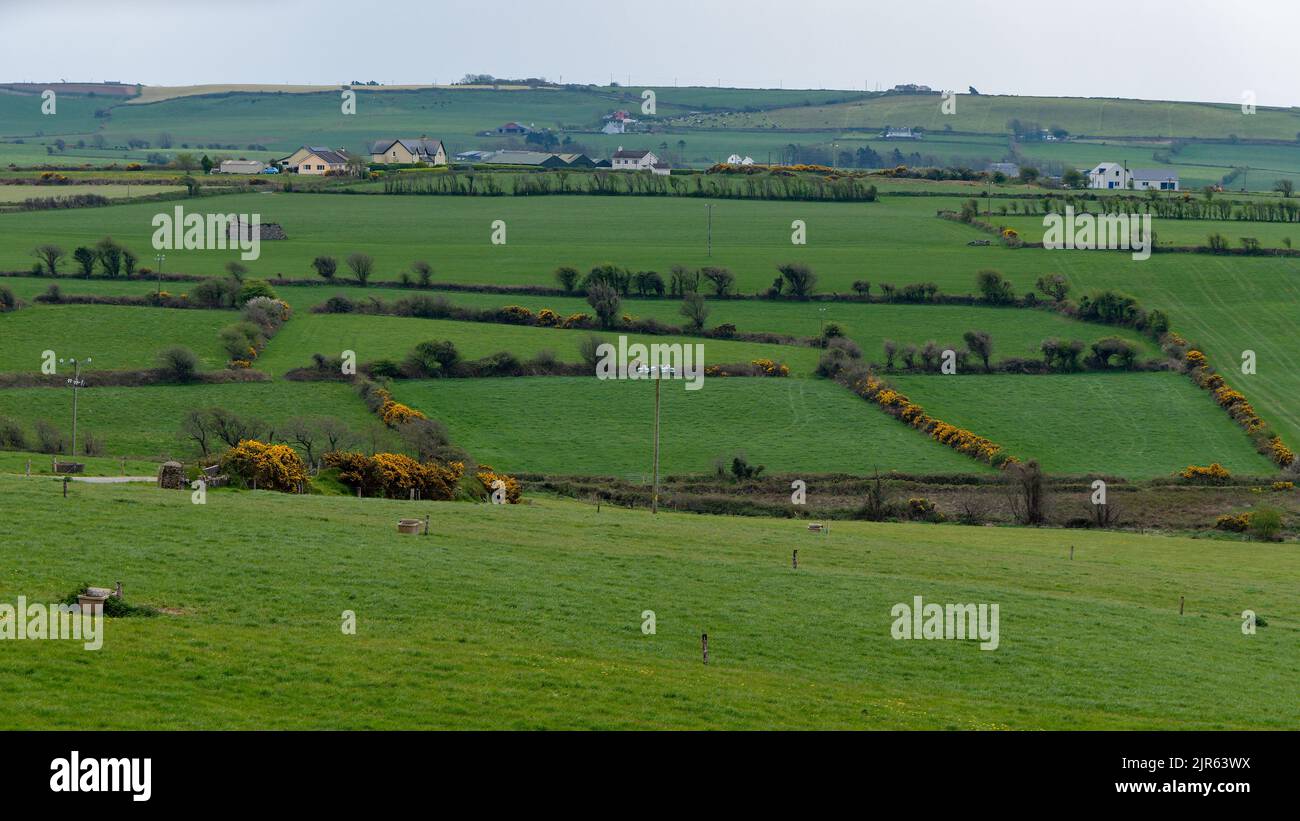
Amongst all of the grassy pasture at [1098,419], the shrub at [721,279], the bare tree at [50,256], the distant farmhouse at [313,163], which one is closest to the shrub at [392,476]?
the grassy pasture at [1098,419]

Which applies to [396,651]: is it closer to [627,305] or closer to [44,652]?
[44,652]

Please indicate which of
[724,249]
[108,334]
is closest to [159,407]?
[108,334]

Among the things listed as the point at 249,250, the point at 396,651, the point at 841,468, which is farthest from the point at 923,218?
the point at 396,651

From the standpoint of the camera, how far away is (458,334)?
92.9m

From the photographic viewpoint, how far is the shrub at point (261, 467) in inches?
1937

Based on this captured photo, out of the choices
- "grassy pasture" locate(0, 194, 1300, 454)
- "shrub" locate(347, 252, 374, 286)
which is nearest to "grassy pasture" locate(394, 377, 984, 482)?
"grassy pasture" locate(0, 194, 1300, 454)

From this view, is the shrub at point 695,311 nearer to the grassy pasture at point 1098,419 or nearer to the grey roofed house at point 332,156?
the grassy pasture at point 1098,419

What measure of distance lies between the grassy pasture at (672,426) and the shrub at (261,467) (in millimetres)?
19583

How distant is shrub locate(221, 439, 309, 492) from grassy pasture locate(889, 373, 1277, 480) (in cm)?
3828

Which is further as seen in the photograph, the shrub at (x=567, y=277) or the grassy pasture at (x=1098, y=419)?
the shrub at (x=567, y=277)

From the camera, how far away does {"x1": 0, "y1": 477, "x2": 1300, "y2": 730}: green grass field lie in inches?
1057

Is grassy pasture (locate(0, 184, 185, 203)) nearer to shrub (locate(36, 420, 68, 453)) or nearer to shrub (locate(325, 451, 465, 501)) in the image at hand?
shrub (locate(36, 420, 68, 453))

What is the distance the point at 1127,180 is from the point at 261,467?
156 m

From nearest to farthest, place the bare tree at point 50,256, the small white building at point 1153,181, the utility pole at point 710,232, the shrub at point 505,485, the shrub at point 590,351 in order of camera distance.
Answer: the shrub at point 505,485, the shrub at point 590,351, the bare tree at point 50,256, the utility pole at point 710,232, the small white building at point 1153,181
